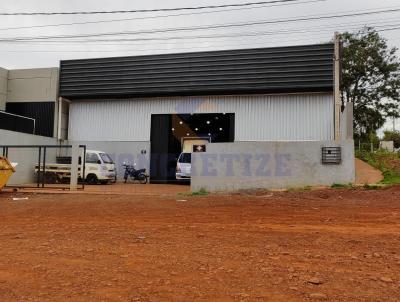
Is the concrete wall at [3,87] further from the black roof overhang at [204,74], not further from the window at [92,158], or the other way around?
the window at [92,158]

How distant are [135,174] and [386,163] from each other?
12.9m

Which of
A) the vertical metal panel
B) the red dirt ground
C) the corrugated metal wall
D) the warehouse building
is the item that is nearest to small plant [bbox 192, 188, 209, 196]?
the warehouse building

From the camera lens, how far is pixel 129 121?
22.2m

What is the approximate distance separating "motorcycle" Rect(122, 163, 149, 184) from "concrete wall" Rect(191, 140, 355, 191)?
20.4 feet

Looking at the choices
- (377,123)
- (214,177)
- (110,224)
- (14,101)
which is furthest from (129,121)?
(377,123)

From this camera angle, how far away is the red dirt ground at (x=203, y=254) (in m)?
4.04

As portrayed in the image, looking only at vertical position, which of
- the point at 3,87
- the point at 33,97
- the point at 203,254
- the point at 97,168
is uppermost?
the point at 3,87

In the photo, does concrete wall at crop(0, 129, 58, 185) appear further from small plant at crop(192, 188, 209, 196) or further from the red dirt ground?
the red dirt ground

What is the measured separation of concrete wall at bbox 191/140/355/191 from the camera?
1452 centimetres

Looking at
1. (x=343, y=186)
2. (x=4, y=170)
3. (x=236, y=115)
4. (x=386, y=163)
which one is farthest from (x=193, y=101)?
(x=386, y=163)

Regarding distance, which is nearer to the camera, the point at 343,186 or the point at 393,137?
the point at 343,186

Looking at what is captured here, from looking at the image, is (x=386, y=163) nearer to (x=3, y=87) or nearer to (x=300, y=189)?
(x=300, y=189)

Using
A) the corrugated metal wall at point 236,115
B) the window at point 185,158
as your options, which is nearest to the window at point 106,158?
the corrugated metal wall at point 236,115

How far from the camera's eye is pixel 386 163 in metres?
20.6
